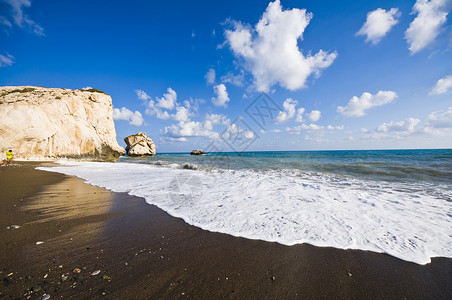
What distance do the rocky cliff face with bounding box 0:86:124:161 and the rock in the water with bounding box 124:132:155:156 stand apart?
1385 cm

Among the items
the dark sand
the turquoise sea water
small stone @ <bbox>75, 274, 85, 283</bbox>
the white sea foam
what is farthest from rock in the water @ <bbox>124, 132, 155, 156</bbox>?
small stone @ <bbox>75, 274, 85, 283</bbox>

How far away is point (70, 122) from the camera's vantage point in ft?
70.3

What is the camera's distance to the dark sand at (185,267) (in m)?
1.63

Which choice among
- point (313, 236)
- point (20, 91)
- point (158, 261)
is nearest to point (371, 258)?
point (313, 236)

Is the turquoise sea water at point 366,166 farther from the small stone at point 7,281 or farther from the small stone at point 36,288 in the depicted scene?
the small stone at point 7,281

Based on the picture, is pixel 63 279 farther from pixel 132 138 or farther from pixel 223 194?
pixel 132 138

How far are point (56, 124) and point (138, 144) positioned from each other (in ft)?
69.0

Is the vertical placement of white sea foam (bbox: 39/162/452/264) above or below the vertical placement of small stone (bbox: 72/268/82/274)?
below

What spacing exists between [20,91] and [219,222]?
34.9 m

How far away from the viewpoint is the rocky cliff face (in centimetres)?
1742

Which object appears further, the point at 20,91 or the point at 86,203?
the point at 20,91

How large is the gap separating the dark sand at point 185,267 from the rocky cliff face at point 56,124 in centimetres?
2317

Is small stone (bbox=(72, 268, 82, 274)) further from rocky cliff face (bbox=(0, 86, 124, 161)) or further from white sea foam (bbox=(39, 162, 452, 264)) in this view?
rocky cliff face (bbox=(0, 86, 124, 161))

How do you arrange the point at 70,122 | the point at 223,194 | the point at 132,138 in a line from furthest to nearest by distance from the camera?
the point at 132,138 → the point at 70,122 → the point at 223,194
